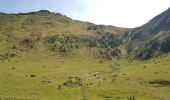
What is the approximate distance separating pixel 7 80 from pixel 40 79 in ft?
59.4

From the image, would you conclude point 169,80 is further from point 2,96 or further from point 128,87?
point 2,96

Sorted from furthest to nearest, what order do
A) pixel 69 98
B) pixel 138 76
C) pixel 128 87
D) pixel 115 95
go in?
pixel 138 76 < pixel 128 87 < pixel 115 95 < pixel 69 98

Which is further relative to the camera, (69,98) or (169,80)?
(169,80)

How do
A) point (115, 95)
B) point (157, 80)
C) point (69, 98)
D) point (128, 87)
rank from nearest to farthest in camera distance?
point (69, 98) < point (115, 95) < point (128, 87) < point (157, 80)

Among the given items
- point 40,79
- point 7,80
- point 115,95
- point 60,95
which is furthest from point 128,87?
point 7,80

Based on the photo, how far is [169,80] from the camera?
184 metres

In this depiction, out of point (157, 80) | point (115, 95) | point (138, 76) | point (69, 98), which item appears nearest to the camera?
point (69, 98)

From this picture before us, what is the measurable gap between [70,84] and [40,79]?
24885 millimetres

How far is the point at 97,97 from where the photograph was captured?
15375cm

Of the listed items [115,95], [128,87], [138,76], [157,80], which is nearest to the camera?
[115,95]

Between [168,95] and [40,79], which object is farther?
[40,79]

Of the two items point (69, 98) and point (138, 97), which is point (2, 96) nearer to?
point (69, 98)

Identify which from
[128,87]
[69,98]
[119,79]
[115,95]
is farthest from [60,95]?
[119,79]

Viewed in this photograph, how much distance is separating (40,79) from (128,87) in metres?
51.2
